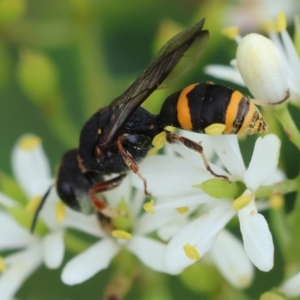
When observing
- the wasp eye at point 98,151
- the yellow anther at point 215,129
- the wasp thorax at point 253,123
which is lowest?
the wasp eye at point 98,151

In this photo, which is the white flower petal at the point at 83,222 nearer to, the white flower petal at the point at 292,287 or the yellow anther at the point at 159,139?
the yellow anther at the point at 159,139

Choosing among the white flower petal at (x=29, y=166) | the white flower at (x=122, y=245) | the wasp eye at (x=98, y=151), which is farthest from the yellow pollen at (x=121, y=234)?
the white flower petal at (x=29, y=166)

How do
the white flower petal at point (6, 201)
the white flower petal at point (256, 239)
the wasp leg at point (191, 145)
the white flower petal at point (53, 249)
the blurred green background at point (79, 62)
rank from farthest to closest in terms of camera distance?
the blurred green background at point (79, 62) → the white flower petal at point (6, 201) → the white flower petal at point (53, 249) → the wasp leg at point (191, 145) → the white flower petal at point (256, 239)

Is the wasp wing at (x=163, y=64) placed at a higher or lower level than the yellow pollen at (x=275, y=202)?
higher

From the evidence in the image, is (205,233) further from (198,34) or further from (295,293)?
(198,34)

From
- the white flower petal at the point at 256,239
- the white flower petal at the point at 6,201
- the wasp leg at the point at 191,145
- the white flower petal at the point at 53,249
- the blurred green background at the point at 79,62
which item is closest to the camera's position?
the white flower petal at the point at 256,239

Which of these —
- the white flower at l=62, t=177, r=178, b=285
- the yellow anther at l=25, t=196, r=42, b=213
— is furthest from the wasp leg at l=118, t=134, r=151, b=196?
the yellow anther at l=25, t=196, r=42, b=213
